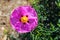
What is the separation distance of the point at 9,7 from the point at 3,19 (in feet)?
0.82

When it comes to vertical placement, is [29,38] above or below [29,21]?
below

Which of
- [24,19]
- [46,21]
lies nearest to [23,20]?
[24,19]

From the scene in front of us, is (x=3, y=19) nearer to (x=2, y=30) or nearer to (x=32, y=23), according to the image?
(x=2, y=30)

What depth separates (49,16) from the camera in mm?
3676

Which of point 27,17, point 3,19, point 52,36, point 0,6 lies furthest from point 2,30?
point 27,17

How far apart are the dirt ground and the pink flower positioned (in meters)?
0.84

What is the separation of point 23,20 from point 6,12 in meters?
1.20

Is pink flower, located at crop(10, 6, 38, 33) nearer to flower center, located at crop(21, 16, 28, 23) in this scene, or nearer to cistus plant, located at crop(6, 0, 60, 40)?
flower center, located at crop(21, 16, 28, 23)

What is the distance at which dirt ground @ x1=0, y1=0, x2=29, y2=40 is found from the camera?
3749 mm

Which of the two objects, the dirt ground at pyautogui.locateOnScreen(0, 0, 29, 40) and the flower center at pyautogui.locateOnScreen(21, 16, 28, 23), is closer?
the flower center at pyautogui.locateOnScreen(21, 16, 28, 23)

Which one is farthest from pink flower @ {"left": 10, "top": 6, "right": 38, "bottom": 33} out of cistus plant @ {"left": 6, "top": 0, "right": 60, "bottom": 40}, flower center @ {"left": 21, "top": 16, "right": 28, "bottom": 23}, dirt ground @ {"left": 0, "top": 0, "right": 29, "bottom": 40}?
dirt ground @ {"left": 0, "top": 0, "right": 29, "bottom": 40}

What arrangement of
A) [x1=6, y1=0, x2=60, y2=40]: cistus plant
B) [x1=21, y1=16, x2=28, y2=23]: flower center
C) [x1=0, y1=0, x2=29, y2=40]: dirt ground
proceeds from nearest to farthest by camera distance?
1. [x1=21, y1=16, x2=28, y2=23]: flower center
2. [x1=6, y1=0, x2=60, y2=40]: cistus plant
3. [x1=0, y1=0, x2=29, y2=40]: dirt ground

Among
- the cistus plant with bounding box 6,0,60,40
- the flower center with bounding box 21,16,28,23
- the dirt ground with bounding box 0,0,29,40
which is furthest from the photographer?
the dirt ground with bounding box 0,0,29,40

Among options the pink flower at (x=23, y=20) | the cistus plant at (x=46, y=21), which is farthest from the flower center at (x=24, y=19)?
the cistus plant at (x=46, y=21)
